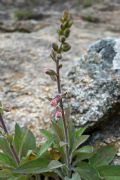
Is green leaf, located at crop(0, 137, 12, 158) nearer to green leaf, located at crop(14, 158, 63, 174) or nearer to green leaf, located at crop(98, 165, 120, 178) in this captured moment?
green leaf, located at crop(14, 158, 63, 174)

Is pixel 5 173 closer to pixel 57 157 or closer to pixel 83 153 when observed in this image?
pixel 57 157

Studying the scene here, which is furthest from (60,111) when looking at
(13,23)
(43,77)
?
(13,23)

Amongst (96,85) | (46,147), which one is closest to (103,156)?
(46,147)

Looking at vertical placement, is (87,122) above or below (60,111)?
below

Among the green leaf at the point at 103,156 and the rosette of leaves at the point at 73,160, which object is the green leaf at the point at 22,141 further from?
the green leaf at the point at 103,156

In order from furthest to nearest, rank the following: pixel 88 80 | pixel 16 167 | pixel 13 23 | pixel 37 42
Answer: pixel 13 23 < pixel 37 42 < pixel 88 80 < pixel 16 167

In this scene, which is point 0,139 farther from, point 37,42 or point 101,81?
point 37,42
